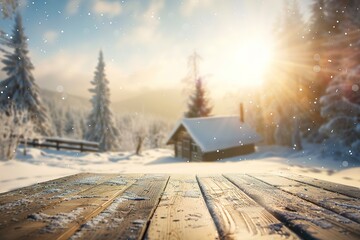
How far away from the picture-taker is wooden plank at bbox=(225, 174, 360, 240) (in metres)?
1.14

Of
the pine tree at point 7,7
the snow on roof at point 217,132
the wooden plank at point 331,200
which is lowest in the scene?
the wooden plank at point 331,200

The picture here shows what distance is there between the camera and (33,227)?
49.7 inches

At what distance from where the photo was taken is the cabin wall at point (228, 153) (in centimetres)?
2417

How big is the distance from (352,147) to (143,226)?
16917mm

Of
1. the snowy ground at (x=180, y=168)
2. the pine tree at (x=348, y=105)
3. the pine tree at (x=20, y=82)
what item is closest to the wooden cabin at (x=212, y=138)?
the snowy ground at (x=180, y=168)

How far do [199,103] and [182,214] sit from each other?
32.6 meters

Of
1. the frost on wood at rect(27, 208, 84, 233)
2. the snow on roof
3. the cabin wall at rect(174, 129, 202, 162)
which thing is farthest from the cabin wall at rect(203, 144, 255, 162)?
the frost on wood at rect(27, 208, 84, 233)

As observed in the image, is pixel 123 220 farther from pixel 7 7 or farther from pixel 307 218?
pixel 7 7

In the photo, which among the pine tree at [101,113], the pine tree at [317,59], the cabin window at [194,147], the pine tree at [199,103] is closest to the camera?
the pine tree at [317,59]

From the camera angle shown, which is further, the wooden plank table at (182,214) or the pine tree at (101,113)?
the pine tree at (101,113)

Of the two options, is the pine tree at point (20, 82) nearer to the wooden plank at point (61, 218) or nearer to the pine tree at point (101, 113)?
the pine tree at point (101, 113)

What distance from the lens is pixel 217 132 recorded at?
26.4m

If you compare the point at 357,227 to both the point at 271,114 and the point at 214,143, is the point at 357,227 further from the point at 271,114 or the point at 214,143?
the point at 271,114

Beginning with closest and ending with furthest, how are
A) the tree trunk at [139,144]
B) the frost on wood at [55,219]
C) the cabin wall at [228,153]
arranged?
the frost on wood at [55,219], the cabin wall at [228,153], the tree trunk at [139,144]
